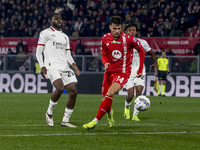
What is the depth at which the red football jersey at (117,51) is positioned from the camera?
31.1ft

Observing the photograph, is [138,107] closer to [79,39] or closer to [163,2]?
[79,39]

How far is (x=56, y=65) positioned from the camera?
32.8 feet

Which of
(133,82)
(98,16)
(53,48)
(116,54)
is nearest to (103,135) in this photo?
Answer: (116,54)

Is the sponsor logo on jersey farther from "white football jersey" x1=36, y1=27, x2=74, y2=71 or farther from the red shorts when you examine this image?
"white football jersey" x1=36, y1=27, x2=74, y2=71

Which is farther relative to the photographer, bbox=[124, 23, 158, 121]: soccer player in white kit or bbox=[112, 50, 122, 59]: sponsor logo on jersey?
bbox=[124, 23, 158, 121]: soccer player in white kit

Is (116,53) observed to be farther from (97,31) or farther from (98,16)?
(98,16)

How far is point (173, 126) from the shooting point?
10141 millimetres

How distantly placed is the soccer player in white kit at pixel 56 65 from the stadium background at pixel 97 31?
12.5 metres

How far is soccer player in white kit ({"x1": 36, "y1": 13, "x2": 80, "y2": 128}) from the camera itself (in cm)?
985

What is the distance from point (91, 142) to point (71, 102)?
237 centimetres

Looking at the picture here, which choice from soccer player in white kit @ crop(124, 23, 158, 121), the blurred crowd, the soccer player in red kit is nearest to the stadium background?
the blurred crowd

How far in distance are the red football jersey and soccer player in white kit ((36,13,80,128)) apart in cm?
85

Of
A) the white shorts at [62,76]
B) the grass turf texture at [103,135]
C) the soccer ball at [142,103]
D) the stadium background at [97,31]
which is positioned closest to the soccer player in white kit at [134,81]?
the soccer ball at [142,103]

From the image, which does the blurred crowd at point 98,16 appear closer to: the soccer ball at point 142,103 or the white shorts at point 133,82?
the white shorts at point 133,82
